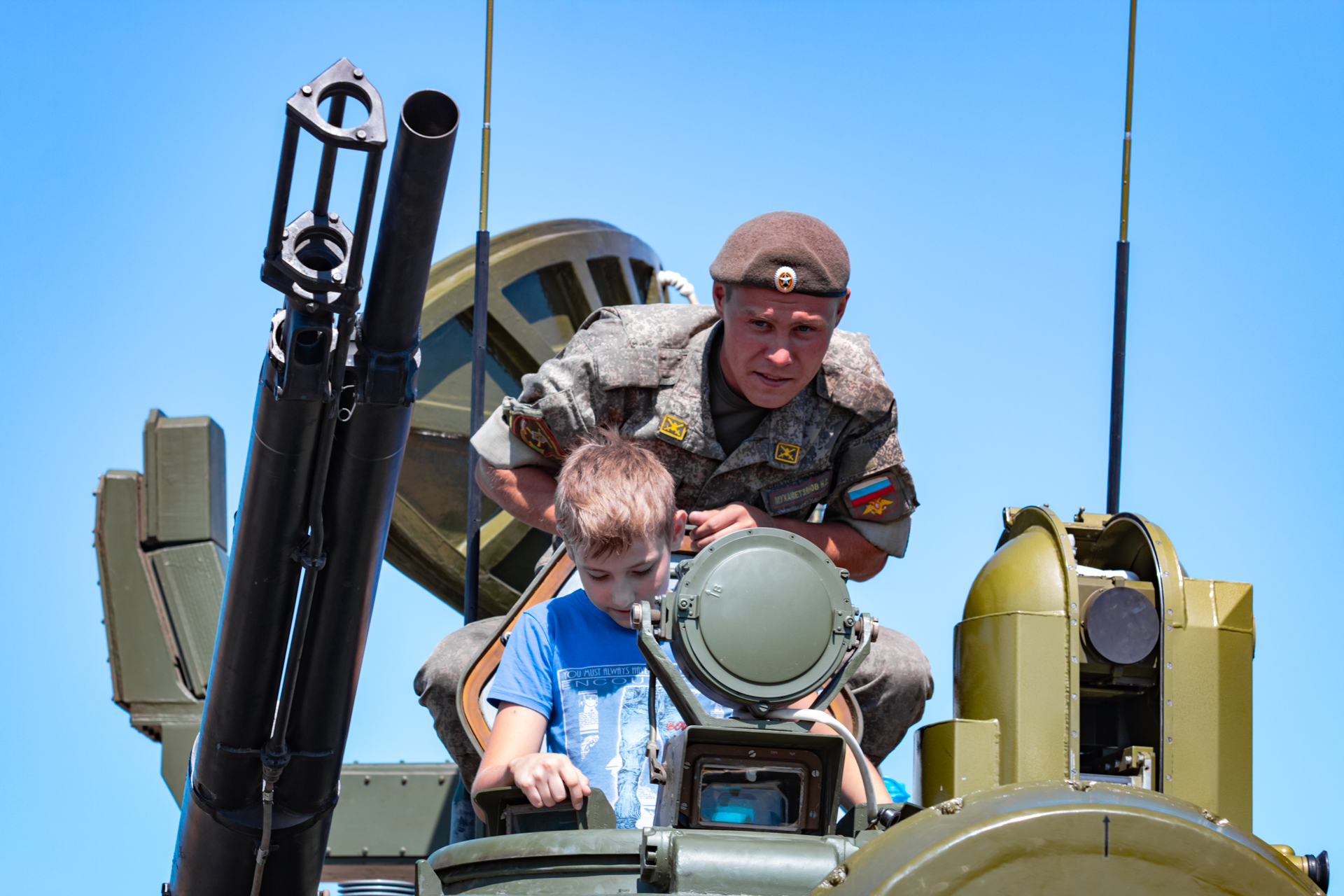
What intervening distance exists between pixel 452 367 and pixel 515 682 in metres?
3.17

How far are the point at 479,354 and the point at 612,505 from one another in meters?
1.86

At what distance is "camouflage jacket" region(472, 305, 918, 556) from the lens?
385cm

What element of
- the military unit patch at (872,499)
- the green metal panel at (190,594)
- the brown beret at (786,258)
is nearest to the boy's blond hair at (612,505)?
the brown beret at (786,258)

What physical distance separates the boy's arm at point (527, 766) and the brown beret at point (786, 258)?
1279 millimetres

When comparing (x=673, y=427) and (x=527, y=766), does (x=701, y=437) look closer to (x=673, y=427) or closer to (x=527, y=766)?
(x=673, y=427)

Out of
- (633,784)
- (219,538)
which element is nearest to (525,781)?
(633,784)

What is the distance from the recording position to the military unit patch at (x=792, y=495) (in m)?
3.88

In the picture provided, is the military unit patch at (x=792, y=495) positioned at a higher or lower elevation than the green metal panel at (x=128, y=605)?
higher

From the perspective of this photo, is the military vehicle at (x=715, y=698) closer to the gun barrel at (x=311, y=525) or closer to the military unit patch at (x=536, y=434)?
the gun barrel at (x=311, y=525)

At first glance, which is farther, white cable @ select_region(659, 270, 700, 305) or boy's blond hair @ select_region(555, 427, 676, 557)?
white cable @ select_region(659, 270, 700, 305)

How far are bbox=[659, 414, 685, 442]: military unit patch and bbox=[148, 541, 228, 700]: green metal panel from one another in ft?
7.08

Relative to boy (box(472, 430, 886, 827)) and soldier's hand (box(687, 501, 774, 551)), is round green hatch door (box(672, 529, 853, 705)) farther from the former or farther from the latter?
soldier's hand (box(687, 501, 774, 551))

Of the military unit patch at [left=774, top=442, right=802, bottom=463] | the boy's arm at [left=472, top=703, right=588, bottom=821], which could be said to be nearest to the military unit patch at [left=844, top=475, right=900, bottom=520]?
the military unit patch at [left=774, top=442, right=802, bottom=463]

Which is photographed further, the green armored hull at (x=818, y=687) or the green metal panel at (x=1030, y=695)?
the green metal panel at (x=1030, y=695)
